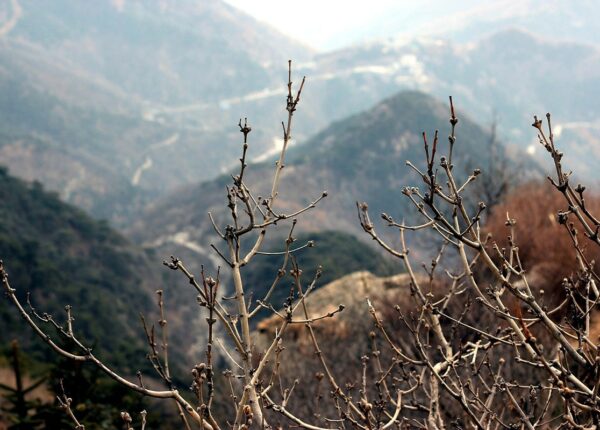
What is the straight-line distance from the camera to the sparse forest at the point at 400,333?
2.63 m

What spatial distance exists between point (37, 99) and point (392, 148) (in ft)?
384

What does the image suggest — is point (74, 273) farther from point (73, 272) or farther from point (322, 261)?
point (322, 261)

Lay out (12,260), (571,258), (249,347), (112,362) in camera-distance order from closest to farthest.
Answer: (249,347) → (571,258) → (112,362) → (12,260)

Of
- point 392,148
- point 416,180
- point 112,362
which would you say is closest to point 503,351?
point 112,362

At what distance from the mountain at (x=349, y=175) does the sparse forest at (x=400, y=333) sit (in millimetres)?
54918

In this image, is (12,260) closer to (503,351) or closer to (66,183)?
(503,351)

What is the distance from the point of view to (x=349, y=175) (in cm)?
10388

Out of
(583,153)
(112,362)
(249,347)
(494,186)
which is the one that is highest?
(249,347)

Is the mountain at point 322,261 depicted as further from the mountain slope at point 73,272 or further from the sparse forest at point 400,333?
the sparse forest at point 400,333

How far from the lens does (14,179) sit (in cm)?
5953

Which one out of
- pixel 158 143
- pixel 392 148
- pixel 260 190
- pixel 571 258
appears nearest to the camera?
pixel 571 258

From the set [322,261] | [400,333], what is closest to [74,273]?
[322,261]

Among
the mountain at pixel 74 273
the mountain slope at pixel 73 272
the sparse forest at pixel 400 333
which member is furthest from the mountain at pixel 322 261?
the sparse forest at pixel 400 333

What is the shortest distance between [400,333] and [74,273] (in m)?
44.0
